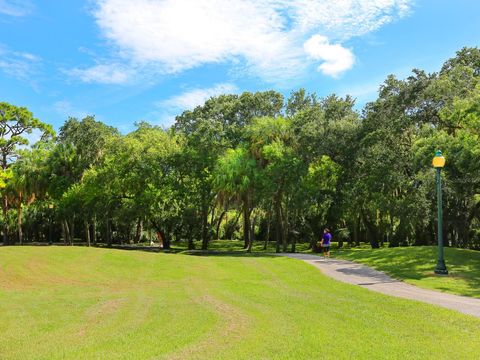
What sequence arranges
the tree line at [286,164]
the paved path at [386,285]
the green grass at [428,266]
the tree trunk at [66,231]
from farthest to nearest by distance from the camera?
the tree trunk at [66,231] → the tree line at [286,164] → the green grass at [428,266] → the paved path at [386,285]

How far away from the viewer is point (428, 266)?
1833 cm

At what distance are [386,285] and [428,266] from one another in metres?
5.02

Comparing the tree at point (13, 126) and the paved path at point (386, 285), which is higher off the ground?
the tree at point (13, 126)

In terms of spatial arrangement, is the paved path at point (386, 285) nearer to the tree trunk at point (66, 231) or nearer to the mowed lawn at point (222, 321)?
the mowed lawn at point (222, 321)

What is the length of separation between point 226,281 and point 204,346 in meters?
8.69

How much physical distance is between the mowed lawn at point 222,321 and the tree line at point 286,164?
12082 mm

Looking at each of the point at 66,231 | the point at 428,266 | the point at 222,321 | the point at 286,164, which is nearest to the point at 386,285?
Answer: the point at 428,266

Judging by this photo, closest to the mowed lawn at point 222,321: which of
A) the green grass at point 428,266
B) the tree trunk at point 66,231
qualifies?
the green grass at point 428,266

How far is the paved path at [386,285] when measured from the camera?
1092 centimetres

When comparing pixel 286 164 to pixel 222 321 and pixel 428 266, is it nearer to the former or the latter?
pixel 428 266

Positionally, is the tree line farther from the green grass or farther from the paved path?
the paved path

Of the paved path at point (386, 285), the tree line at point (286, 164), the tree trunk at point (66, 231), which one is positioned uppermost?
the tree line at point (286, 164)

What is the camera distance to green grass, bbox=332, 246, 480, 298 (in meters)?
14.5

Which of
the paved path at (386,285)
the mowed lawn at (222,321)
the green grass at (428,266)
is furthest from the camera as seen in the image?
the green grass at (428,266)
